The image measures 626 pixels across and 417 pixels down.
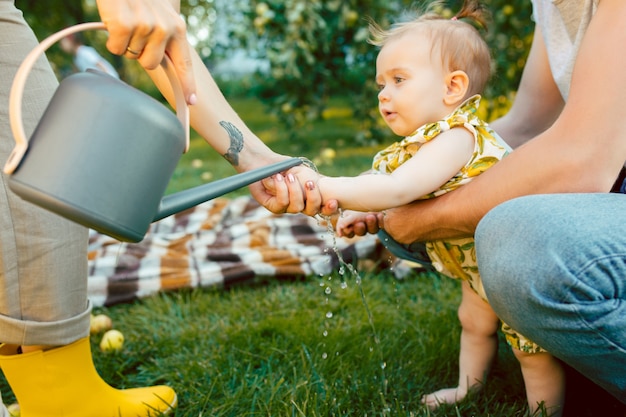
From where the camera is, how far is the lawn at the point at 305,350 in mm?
1454

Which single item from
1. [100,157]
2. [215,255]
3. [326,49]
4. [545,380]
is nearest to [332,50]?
[326,49]

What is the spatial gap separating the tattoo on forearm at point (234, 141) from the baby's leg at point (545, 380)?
2.52 feet

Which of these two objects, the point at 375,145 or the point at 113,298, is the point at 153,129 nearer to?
the point at 113,298

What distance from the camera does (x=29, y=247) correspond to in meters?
1.26

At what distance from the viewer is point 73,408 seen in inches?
55.1

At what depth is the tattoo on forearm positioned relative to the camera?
4.74 ft

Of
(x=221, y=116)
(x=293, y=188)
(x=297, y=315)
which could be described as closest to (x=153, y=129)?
(x=293, y=188)

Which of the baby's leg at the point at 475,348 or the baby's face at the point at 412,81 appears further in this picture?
the baby's leg at the point at 475,348

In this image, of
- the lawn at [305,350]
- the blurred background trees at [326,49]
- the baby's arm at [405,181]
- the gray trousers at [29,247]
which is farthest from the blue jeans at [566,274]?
the blurred background trees at [326,49]

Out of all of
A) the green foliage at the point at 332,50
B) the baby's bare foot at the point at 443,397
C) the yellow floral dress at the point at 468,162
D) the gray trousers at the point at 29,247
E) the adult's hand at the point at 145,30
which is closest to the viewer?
the adult's hand at the point at 145,30

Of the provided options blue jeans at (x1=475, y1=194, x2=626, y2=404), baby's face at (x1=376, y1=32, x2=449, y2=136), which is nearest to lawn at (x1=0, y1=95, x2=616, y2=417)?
blue jeans at (x1=475, y1=194, x2=626, y2=404)

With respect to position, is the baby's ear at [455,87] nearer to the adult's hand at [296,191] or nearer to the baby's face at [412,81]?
the baby's face at [412,81]

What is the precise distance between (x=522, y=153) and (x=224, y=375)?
3.03ft

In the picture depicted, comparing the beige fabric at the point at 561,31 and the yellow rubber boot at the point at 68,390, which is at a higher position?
the beige fabric at the point at 561,31
